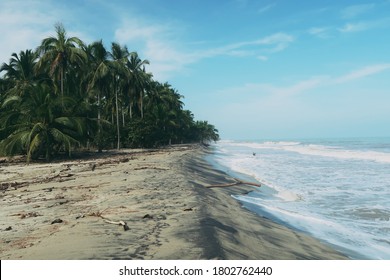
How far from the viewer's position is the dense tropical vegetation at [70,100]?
20.6 m

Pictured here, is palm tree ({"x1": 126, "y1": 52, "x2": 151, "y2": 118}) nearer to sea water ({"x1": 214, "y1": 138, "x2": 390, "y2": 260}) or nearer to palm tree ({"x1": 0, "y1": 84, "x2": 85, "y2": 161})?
palm tree ({"x1": 0, "y1": 84, "x2": 85, "y2": 161})

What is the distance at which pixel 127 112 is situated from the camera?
52000 mm

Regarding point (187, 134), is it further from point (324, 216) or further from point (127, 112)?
point (324, 216)

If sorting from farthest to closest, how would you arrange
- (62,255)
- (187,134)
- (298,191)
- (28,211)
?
(187,134) → (298,191) → (28,211) → (62,255)

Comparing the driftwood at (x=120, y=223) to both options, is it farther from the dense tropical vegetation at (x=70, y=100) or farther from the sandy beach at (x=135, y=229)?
the dense tropical vegetation at (x=70, y=100)

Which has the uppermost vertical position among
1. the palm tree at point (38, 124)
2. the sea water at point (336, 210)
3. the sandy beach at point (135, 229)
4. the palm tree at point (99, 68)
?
the palm tree at point (99, 68)

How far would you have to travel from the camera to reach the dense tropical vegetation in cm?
2064

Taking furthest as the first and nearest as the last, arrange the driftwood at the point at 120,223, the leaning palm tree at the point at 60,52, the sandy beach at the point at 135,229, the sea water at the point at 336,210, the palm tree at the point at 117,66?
1. the palm tree at the point at 117,66
2. the leaning palm tree at the point at 60,52
3. the sea water at the point at 336,210
4. the driftwood at the point at 120,223
5. the sandy beach at the point at 135,229

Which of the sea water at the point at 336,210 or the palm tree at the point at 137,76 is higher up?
the palm tree at the point at 137,76

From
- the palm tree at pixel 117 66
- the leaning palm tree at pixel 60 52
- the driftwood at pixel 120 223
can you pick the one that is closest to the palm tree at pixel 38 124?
the leaning palm tree at pixel 60 52

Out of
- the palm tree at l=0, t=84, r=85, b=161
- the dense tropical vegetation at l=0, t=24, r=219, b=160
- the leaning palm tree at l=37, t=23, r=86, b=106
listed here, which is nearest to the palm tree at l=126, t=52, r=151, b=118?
the dense tropical vegetation at l=0, t=24, r=219, b=160
